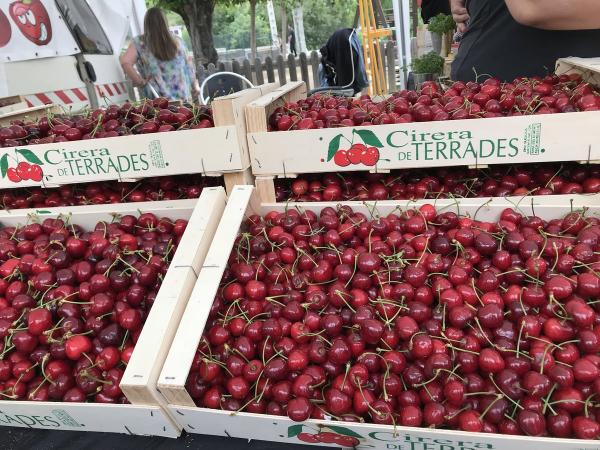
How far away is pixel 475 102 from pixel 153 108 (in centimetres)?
157

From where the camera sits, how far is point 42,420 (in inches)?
56.3

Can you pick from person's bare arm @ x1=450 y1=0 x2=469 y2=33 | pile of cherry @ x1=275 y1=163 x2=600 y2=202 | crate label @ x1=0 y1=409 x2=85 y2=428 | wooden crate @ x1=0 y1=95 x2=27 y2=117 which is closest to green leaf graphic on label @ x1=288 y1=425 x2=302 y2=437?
crate label @ x1=0 y1=409 x2=85 y2=428

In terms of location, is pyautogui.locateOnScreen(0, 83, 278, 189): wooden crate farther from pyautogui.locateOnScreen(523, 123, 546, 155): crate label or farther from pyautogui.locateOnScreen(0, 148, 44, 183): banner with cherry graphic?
pyautogui.locateOnScreen(523, 123, 546, 155): crate label

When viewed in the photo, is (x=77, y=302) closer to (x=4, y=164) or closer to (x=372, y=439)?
(x=4, y=164)

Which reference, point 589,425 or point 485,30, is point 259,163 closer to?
point 589,425

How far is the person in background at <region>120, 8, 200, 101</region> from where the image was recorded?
200 inches

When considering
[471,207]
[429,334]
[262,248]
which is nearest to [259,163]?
[262,248]

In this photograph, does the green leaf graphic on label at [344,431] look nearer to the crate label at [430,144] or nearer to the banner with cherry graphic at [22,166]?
the crate label at [430,144]

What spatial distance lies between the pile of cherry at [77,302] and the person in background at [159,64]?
370 centimetres

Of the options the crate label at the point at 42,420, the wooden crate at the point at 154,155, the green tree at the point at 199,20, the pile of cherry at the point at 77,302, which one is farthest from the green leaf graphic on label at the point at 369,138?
the green tree at the point at 199,20

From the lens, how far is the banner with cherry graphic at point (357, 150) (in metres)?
1.87

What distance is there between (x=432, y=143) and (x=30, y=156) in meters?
1.84

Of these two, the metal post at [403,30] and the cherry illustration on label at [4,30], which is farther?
the metal post at [403,30]

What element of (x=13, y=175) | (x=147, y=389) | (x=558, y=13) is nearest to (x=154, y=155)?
(x=13, y=175)
